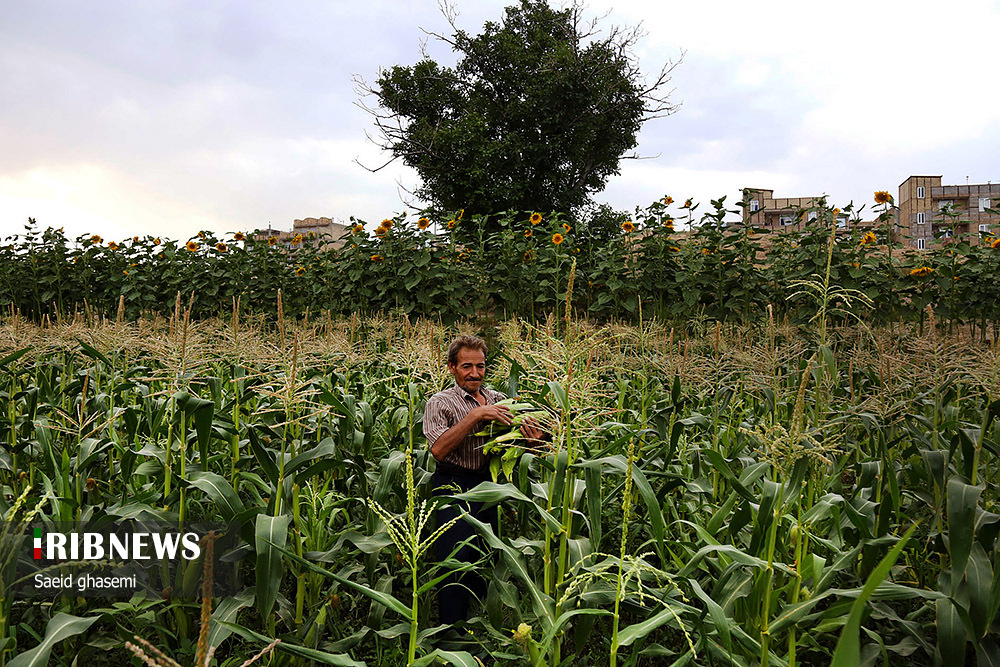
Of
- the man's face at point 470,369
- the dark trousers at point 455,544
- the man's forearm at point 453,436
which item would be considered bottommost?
the dark trousers at point 455,544

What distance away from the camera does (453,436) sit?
269 cm

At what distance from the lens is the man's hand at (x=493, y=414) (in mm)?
2512

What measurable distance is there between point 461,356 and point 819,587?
71.3 inches

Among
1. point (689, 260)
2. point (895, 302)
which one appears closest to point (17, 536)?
point (689, 260)

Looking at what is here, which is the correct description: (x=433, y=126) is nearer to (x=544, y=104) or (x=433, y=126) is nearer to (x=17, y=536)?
(x=544, y=104)

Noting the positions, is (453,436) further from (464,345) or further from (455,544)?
(464,345)

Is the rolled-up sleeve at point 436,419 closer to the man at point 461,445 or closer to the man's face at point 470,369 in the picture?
the man at point 461,445

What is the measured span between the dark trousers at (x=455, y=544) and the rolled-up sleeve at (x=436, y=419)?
189 millimetres

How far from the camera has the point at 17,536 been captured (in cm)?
187

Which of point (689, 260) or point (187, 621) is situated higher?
point (689, 260)

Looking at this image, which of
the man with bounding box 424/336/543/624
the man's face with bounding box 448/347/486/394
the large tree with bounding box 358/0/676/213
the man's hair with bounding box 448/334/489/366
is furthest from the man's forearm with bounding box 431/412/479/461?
the large tree with bounding box 358/0/676/213

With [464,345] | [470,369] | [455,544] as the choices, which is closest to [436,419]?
[470,369]

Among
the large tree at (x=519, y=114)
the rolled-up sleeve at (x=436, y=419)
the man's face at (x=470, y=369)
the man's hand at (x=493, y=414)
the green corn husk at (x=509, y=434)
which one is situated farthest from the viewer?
the large tree at (x=519, y=114)

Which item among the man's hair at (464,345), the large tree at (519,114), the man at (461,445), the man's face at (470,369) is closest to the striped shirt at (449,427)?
the man at (461,445)
